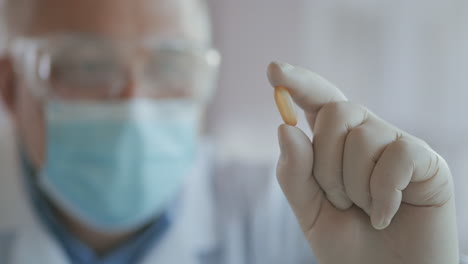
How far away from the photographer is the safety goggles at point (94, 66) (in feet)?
2.93

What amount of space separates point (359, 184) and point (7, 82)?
95 cm

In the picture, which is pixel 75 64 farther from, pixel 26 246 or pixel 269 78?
pixel 269 78

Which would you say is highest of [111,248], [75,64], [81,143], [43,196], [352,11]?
[352,11]

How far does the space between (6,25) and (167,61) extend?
419 millimetres

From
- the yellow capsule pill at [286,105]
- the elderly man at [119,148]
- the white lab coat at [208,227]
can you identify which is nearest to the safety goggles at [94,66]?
the elderly man at [119,148]

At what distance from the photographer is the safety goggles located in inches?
35.1

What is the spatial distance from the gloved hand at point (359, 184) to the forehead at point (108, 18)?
0.67m

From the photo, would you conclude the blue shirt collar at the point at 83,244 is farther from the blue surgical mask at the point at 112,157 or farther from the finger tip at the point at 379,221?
the finger tip at the point at 379,221

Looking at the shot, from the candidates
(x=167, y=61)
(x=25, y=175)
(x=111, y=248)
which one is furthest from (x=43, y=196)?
(x=167, y=61)

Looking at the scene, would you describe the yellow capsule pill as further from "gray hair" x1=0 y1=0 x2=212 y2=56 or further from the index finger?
"gray hair" x1=0 y1=0 x2=212 y2=56

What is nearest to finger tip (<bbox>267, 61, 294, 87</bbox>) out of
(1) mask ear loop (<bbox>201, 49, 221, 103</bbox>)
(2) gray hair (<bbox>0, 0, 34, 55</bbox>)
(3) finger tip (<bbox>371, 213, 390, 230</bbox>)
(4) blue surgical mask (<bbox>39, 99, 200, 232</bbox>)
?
(3) finger tip (<bbox>371, 213, 390, 230</bbox>)

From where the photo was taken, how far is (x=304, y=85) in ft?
1.01

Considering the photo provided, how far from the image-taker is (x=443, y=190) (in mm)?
297

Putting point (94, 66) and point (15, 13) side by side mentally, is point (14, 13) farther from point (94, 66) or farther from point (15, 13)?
point (94, 66)
